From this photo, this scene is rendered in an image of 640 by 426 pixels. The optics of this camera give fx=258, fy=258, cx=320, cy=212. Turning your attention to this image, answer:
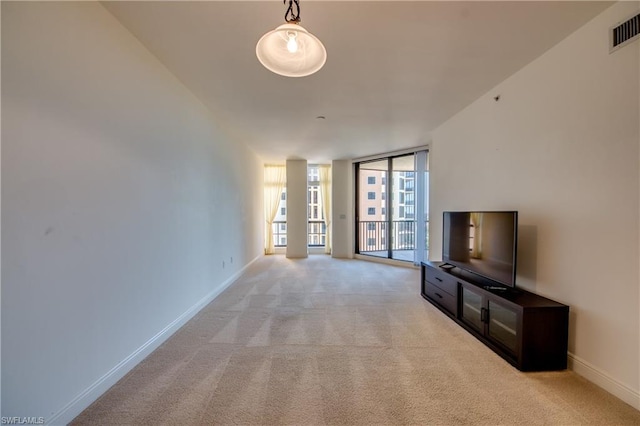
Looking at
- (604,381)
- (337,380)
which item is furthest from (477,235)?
(337,380)

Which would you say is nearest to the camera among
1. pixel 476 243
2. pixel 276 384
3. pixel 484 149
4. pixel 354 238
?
pixel 276 384

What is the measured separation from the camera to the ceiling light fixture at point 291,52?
124 cm

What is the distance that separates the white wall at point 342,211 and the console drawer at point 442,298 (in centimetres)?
341

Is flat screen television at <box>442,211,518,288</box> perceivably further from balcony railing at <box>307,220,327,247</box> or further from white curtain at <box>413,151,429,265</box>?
balcony railing at <box>307,220,327,247</box>

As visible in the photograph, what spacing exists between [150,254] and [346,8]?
2.46 meters

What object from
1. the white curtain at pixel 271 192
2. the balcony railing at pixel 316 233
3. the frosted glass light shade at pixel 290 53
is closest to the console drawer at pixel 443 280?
the frosted glass light shade at pixel 290 53

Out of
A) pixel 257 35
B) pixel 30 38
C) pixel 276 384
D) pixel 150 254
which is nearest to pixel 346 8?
pixel 257 35

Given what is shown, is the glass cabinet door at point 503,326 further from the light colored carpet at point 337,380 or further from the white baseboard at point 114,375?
the white baseboard at point 114,375

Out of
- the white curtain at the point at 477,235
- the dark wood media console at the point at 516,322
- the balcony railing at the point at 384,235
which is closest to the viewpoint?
the dark wood media console at the point at 516,322

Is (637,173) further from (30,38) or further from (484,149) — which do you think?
(30,38)

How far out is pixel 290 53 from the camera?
131 cm

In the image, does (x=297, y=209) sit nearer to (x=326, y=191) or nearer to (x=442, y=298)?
(x=326, y=191)

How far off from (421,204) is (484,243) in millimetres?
2852

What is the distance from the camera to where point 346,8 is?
5.63 ft
